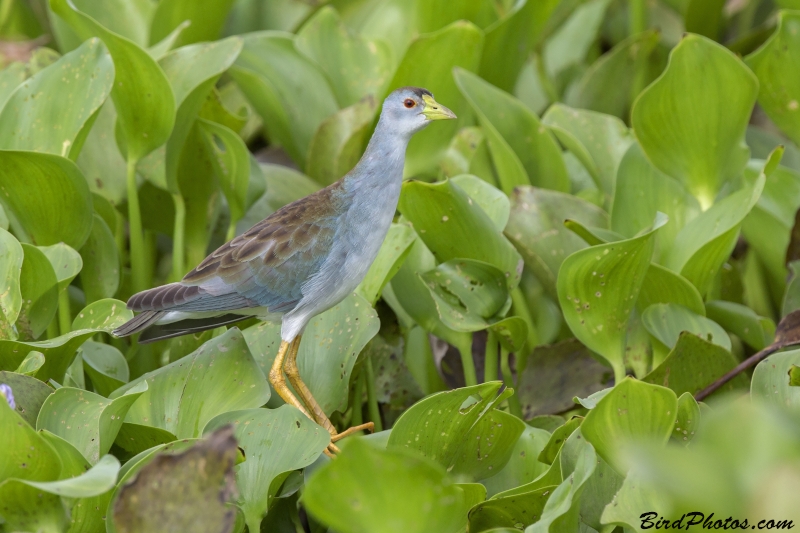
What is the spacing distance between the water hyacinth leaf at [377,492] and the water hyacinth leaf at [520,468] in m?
0.92

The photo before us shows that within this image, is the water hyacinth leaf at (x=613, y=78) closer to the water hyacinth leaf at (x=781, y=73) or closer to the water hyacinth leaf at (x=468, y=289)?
the water hyacinth leaf at (x=781, y=73)

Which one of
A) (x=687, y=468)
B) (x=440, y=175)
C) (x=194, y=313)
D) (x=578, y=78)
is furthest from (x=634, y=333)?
(x=578, y=78)

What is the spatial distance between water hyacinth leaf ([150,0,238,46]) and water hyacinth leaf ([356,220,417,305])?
164 centimetres

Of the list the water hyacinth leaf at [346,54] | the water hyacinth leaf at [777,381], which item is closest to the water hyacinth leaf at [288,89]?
the water hyacinth leaf at [346,54]

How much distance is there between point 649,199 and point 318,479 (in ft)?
6.74

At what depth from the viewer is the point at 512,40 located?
3953mm

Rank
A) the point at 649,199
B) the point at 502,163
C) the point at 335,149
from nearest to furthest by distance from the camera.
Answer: the point at 649,199, the point at 502,163, the point at 335,149

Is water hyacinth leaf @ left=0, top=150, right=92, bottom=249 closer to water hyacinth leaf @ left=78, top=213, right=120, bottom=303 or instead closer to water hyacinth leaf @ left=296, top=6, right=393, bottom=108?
water hyacinth leaf @ left=78, top=213, right=120, bottom=303

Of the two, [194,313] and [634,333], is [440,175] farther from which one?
[194,313]

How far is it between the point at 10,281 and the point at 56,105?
2.58 feet

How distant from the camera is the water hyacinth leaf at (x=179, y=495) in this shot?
5.59ft

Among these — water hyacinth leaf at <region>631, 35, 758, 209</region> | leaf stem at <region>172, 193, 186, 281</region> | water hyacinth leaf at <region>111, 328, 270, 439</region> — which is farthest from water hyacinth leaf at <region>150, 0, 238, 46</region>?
water hyacinth leaf at <region>631, 35, 758, 209</region>

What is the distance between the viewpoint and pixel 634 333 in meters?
3.02

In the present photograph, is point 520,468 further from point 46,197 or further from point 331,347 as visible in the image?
point 46,197
